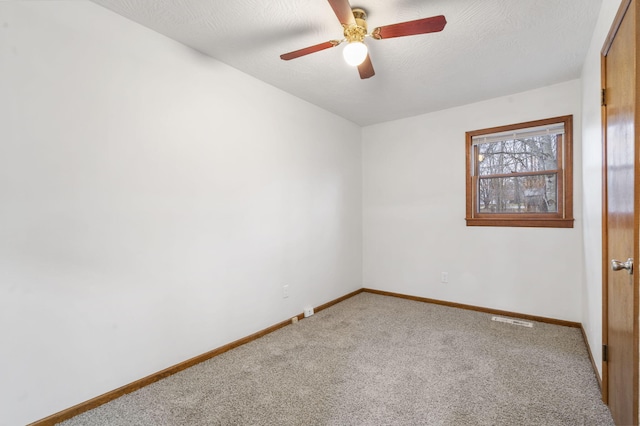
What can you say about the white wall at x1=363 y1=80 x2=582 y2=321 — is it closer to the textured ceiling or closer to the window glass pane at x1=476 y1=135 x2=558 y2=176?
the window glass pane at x1=476 y1=135 x2=558 y2=176

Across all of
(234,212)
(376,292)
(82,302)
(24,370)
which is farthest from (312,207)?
(24,370)

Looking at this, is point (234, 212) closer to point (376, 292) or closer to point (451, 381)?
point (451, 381)

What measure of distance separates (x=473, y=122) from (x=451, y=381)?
2.90 metres

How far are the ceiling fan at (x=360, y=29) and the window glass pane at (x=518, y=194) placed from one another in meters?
2.42

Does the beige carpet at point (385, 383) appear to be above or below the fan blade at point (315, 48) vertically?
below

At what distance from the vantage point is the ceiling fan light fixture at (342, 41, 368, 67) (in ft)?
6.01

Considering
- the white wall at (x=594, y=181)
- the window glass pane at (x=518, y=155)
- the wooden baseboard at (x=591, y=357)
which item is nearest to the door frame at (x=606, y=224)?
the white wall at (x=594, y=181)

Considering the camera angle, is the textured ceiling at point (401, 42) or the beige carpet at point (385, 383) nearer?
the beige carpet at point (385, 383)

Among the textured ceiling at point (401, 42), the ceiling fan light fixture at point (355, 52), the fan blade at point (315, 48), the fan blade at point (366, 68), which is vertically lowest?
the ceiling fan light fixture at point (355, 52)

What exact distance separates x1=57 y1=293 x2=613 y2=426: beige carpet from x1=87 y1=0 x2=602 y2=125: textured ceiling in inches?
98.3

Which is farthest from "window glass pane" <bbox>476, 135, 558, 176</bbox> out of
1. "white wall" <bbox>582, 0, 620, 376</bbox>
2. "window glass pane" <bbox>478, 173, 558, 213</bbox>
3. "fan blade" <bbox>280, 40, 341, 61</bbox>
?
"fan blade" <bbox>280, 40, 341, 61</bbox>

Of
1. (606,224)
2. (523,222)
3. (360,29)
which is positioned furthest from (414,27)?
(523,222)

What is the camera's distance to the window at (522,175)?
3117mm

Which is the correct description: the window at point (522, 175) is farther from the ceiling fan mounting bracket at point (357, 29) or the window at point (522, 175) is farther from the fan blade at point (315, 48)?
the fan blade at point (315, 48)
